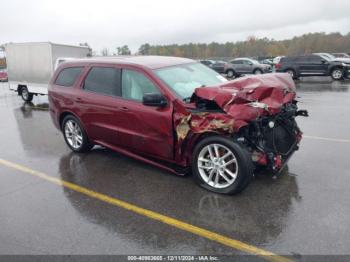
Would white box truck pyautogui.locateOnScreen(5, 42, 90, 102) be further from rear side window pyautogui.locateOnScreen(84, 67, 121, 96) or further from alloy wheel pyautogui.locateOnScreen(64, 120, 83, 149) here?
rear side window pyautogui.locateOnScreen(84, 67, 121, 96)

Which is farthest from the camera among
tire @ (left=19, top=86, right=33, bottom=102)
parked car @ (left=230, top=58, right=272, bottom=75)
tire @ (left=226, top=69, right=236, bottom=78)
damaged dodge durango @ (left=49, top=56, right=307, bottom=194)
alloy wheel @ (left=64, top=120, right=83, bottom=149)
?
tire @ (left=226, top=69, right=236, bottom=78)

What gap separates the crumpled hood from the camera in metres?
4.01

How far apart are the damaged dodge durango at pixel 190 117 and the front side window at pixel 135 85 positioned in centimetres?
1

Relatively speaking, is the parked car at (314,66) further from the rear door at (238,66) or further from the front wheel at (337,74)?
the rear door at (238,66)

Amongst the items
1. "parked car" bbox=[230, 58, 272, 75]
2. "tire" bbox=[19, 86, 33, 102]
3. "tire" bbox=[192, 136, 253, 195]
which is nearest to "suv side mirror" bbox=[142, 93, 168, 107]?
"tire" bbox=[192, 136, 253, 195]

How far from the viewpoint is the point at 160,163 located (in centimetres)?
508

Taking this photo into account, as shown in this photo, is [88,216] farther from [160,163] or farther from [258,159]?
[258,159]

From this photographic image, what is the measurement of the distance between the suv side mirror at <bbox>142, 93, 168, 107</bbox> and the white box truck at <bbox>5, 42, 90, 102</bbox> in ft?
34.0

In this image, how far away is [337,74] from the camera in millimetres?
21062

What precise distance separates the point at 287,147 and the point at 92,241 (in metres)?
2.96

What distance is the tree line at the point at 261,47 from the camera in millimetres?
70375

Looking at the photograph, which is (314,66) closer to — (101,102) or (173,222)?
(101,102)

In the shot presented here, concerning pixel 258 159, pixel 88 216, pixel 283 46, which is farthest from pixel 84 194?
pixel 283 46

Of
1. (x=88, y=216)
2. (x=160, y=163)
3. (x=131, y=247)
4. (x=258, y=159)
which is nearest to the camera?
(x=131, y=247)
